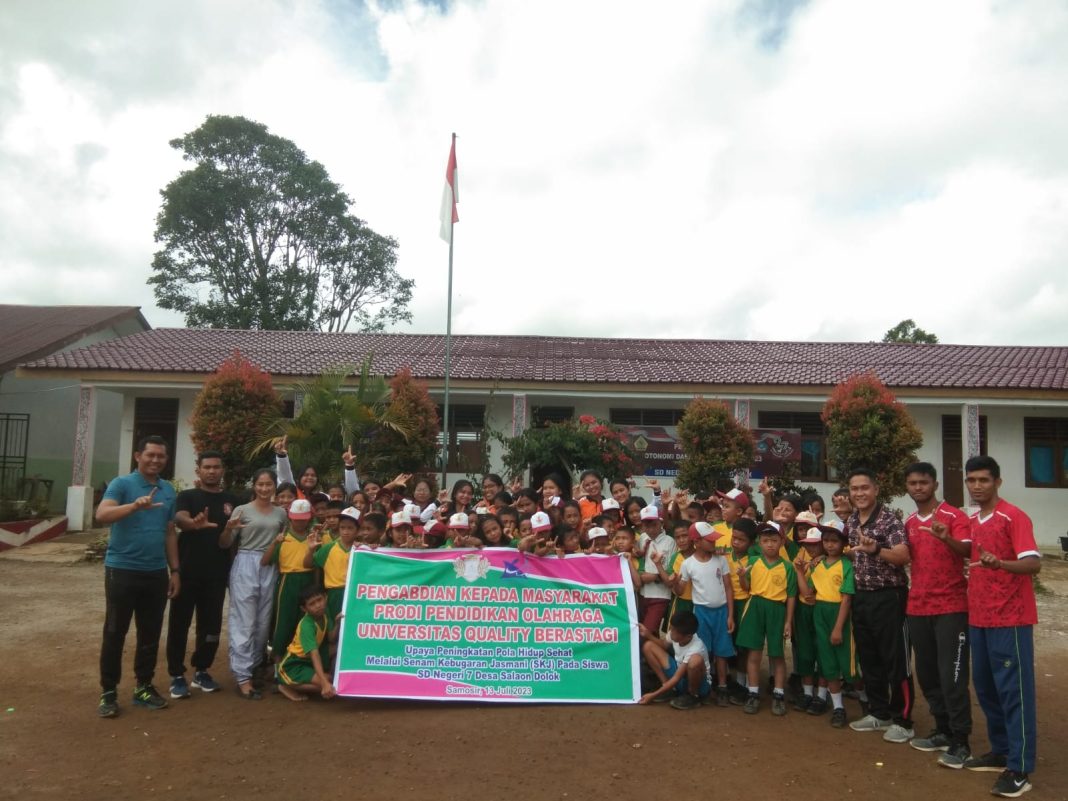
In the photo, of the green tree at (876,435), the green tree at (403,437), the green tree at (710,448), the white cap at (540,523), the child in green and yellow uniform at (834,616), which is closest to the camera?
the child in green and yellow uniform at (834,616)

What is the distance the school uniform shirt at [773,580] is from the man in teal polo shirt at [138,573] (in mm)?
3758

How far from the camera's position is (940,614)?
13.9 feet

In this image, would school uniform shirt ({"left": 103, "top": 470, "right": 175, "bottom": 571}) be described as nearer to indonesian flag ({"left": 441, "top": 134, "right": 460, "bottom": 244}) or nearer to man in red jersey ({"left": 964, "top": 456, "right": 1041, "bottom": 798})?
man in red jersey ({"left": 964, "top": 456, "right": 1041, "bottom": 798})

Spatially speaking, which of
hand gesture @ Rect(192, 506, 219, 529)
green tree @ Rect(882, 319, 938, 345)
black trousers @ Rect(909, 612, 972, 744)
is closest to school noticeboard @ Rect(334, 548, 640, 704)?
hand gesture @ Rect(192, 506, 219, 529)

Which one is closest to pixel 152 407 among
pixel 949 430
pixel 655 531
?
pixel 655 531

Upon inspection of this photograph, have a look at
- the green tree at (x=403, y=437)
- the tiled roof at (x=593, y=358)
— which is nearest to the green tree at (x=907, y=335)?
the tiled roof at (x=593, y=358)

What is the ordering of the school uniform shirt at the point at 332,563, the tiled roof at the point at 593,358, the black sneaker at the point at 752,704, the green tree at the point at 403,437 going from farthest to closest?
the tiled roof at the point at 593,358 < the green tree at the point at 403,437 < the school uniform shirt at the point at 332,563 < the black sneaker at the point at 752,704

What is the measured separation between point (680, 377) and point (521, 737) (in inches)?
429

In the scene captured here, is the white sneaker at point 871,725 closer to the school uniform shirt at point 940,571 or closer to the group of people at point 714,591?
the group of people at point 714,591

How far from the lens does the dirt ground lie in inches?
147

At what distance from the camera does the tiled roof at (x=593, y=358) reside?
48.0 feet

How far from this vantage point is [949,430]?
14992 mm

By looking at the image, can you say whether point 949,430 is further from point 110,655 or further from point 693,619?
point 110,655

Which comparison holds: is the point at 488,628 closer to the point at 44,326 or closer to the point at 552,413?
Result: the point at 552,413
